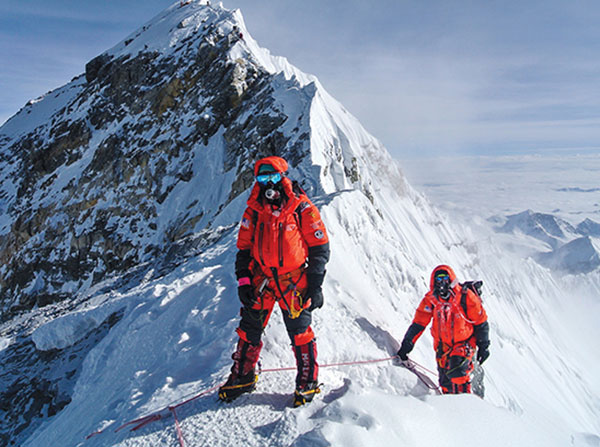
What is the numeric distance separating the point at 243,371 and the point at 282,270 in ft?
3.60

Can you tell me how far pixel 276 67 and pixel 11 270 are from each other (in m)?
28.7

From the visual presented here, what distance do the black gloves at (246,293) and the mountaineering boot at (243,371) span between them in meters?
0.42

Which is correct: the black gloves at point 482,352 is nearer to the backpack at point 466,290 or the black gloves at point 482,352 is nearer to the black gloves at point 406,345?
the backpack at point 466,290

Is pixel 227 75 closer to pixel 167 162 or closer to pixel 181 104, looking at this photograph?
pixel 181 104

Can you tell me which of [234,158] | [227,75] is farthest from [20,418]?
[227,75]

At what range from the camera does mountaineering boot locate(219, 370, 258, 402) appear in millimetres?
3291

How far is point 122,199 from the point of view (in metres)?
26.3

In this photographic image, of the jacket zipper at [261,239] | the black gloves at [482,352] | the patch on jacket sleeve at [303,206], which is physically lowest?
the black gloves at [482,352]

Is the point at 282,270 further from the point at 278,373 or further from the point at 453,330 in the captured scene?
the point at 453,330


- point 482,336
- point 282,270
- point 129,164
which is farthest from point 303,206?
point 129,164

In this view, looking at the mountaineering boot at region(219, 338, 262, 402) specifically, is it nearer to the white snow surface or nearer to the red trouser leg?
the red trouser leg

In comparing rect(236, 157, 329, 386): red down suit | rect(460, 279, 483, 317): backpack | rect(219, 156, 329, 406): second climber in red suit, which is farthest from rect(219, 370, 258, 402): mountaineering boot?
rect(460, 279, 483, 317): backpack

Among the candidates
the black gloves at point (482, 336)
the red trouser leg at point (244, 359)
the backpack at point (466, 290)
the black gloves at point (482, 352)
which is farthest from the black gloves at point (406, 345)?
the red trouser leg at point (244, 359)

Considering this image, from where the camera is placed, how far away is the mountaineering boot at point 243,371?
3370 mm
